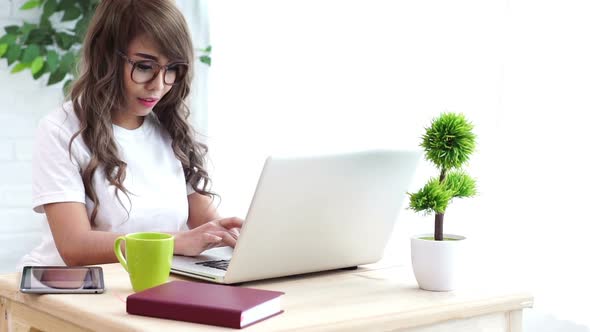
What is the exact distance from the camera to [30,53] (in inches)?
110

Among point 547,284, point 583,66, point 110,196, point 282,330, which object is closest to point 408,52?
point 583,66

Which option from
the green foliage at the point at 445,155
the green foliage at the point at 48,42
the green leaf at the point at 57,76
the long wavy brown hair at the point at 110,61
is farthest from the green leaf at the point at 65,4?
the green foliage at the point at 445,155

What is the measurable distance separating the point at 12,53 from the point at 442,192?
1.98m

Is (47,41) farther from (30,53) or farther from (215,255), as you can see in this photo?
(215,255)

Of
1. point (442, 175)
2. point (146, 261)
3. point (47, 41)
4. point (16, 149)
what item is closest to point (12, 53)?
point (47, 41)

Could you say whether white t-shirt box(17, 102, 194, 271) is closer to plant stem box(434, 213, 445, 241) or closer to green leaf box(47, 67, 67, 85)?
plant stem box(434, 213, 445, 241)

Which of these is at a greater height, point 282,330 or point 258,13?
point 258,13

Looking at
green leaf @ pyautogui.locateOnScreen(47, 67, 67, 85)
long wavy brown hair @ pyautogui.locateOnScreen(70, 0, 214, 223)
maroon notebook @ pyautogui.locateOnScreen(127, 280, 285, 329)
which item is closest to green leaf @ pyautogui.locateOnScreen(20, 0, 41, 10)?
green leaf @ pyautogui.locateOnScreen(47, 67, 67, 85)

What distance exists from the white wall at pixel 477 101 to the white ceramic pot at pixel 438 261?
0.36 feet

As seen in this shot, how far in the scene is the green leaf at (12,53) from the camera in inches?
109

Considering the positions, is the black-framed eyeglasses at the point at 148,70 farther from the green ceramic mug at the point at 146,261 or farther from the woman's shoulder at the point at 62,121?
the green ceramic mug at the point at 146,261

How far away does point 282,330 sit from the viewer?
40.6 inches

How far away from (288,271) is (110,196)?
54 centimetres

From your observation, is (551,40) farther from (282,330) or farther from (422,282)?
(282,330)
